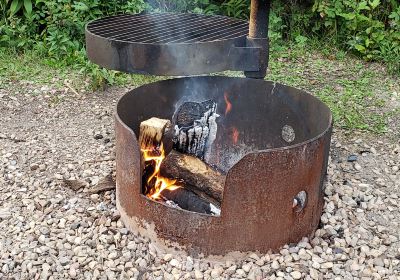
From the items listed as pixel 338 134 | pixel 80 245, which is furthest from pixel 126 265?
pixel 338 134

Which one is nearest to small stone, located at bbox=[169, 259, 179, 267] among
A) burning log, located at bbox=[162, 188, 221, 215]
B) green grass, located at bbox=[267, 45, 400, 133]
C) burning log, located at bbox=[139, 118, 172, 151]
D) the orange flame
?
burning log, located at bbox=[162, 188, 221, 215]

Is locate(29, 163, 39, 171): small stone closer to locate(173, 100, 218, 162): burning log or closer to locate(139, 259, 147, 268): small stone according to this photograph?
locate(173, 100, 218, 162): burning log

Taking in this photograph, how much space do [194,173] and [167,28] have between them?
1.04 metres

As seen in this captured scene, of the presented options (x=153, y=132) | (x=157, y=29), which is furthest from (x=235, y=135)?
(x=157, y=29)

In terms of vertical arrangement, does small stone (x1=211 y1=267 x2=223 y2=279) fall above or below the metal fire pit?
below

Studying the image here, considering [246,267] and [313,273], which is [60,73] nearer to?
[246,267]

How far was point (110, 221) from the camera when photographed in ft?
10.8

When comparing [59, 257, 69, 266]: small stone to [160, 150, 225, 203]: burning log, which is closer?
[59, 257, 69, 266]: small stone

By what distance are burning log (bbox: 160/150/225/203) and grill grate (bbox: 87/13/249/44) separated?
70 cm

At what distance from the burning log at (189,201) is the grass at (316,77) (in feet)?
6.34

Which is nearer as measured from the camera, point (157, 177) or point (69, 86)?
point (157, 177)

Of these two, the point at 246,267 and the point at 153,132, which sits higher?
the point at 153,132

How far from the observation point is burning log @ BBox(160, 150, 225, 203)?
3.21 metres

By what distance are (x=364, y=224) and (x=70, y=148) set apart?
7.40 feet
